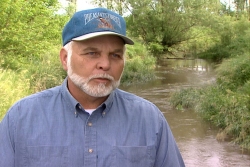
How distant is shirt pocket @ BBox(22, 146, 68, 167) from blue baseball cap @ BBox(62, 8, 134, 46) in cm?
51

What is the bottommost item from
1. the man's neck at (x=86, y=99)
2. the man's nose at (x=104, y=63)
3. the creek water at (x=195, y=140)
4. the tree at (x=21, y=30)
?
the creek water at (x=195, y=140)

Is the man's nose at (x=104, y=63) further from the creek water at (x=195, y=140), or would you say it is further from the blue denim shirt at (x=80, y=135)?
the creek water at (x=195, y=140)

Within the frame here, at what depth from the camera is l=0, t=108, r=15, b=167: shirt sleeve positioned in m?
1.57

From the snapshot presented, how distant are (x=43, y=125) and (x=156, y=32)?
2868 centimetres

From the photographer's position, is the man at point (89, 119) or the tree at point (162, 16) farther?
the tree at point (162, 16)

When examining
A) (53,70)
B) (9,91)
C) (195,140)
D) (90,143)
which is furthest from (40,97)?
(53,70)

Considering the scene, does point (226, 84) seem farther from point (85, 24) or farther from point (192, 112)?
point (85, 24)

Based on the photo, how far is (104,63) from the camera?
1.70 m

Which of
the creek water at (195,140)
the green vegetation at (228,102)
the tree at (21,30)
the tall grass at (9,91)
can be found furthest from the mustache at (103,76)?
the green vegetation at (228,102)

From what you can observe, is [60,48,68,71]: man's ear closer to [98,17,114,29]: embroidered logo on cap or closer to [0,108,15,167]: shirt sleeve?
[98,17,114,29]: embroidered logo on cap

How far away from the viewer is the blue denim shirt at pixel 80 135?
157 centimetres

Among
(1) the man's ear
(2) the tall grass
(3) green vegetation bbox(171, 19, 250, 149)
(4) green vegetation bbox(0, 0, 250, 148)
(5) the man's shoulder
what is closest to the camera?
(5) the man's shoulder

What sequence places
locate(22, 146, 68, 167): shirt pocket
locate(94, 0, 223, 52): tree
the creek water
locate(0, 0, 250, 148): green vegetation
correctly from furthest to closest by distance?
1. locate(94, 0, 223, 52): tree
2. locate(0, 0, 250, 148): green vegetation
3. the creek water
4. locate(22, 146, 68, 167): shirt pocket

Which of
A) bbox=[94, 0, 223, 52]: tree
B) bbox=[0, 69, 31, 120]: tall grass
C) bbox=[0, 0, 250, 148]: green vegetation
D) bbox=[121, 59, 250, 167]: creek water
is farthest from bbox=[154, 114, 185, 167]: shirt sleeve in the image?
bbox=[94, 0, 223, 52]: tree
